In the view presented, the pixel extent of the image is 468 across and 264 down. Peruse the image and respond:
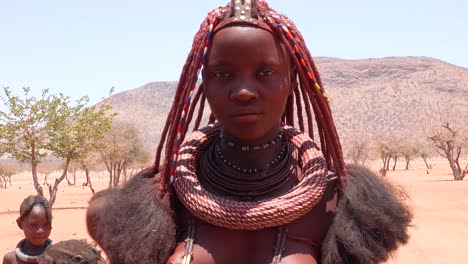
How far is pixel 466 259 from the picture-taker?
972cm

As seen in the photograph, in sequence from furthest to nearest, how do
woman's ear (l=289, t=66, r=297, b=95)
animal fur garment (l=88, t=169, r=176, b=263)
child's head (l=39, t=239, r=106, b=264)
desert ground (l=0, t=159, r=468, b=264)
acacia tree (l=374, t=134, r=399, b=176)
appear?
acacia tree (l=374, t=134, r=399, b=176) < desert ground (l=0, t=159, r=468, b=264) < child's head (l=39, t=239, r=106, b=264) < woman's ear (l=289, t=66, r=297, b=95) < animal fur garment (l=88, t=169, r=176, b=263)

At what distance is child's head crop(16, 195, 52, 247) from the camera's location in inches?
162

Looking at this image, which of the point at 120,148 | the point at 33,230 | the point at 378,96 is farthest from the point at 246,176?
the point at 378,96

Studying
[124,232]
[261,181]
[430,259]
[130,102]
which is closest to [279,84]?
[261,181]

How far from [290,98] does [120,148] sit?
27406mm

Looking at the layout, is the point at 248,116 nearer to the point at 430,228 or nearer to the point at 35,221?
the point at 35,221

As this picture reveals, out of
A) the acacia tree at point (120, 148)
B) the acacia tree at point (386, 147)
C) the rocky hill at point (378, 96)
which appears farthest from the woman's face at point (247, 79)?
the rocky hill at point (378, 96)

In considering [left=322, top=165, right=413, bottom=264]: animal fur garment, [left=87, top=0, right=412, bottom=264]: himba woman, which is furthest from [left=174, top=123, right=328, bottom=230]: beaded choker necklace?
[left=322, top=165, right=413, bottom=264]: animal fur garment

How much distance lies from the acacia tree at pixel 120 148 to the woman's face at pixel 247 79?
86.5 feet

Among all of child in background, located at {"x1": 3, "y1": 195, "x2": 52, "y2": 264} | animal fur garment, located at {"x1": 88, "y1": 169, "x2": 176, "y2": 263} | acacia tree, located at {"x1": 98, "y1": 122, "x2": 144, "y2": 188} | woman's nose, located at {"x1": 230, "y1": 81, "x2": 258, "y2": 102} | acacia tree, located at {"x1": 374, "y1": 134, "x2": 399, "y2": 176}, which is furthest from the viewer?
acacia tree, located at {"x1": 374, "y1": 134, "x2": 399, "y2": 176}

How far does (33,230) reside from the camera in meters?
4.13

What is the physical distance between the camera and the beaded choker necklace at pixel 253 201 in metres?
1.81

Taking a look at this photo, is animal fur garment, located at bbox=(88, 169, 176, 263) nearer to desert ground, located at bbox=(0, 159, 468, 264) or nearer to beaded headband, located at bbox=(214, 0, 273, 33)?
beaded headband, located at bbox=(214, 0, 273, 33)

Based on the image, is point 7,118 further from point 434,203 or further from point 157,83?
point 157,83
